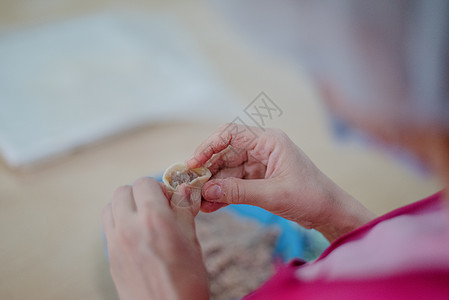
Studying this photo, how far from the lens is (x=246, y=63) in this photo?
1.30m

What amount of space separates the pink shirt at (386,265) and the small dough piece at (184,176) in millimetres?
172

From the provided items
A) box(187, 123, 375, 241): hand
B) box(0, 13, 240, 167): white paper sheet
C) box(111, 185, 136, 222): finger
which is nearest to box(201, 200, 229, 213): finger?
box(187, 123, 375, 241): hand

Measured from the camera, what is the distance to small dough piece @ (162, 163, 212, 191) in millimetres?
610

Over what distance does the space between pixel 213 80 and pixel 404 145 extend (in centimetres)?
79

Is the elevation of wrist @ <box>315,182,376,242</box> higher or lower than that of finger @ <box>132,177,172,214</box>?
lower

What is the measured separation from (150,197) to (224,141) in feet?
0.55

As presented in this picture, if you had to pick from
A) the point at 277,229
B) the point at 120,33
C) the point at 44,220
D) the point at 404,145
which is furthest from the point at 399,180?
the point at 120,33

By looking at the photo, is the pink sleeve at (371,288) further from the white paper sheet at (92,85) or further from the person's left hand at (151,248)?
the white paper sheet at (92,85)

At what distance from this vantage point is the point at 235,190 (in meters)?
0.57

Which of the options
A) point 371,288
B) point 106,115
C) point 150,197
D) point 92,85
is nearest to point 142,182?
point 150,197

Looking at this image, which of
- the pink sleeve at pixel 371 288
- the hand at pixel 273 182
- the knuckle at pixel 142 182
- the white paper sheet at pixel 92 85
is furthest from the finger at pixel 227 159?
the white paper sheet at pixel 92 85

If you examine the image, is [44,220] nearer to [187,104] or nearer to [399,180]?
[187,104]

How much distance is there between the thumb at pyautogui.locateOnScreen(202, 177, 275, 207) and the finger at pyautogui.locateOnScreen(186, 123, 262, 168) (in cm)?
6

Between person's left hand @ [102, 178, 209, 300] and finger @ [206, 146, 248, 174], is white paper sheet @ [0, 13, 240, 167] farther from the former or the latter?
person's left hand @ [102, 178, 209, 300]
